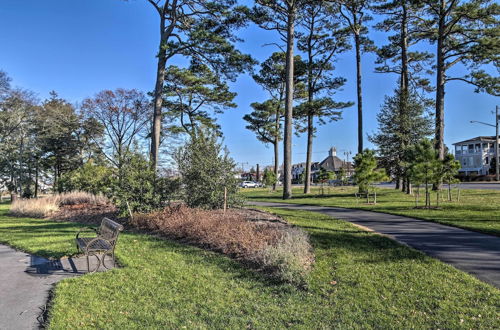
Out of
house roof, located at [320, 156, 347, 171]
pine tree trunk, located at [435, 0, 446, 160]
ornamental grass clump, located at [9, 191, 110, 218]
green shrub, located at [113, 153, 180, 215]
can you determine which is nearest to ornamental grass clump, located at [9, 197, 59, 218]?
→ ornamental grass clump, located at [9, 191, 110, 218]

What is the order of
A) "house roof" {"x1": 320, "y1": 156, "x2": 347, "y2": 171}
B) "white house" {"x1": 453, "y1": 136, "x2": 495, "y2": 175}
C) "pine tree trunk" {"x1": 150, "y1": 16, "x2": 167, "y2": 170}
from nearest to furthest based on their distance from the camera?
"pine tree trunk" {"x1": 150, "y1": 16, "x2": 167, "y2": 170} < "white house" {"x1": 453, "y1": 136, "x2": 495, "y2": 175} < "house roof" {"x1": 320, "y1": 156, "x2": 347, "y2": 171}

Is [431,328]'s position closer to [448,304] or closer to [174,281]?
[448,304]

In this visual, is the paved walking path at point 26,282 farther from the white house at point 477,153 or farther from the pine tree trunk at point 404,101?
the white house at point 477,153

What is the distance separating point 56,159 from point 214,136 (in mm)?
34564

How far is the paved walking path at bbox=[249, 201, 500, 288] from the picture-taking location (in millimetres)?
5629

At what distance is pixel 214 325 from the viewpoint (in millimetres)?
3760

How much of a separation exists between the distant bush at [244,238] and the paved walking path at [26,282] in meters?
2.55

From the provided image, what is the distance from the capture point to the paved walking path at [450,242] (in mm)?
5629

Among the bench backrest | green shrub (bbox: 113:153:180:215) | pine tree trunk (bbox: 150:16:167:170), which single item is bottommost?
the bench backrest

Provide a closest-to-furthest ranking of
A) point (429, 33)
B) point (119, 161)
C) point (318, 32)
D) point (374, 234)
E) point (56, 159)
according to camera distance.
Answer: point (374, 234) < point (119, 161) < point (429, 33) < point (318, 32) < point (56, 159)

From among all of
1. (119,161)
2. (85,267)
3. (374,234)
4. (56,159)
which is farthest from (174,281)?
(56,159)

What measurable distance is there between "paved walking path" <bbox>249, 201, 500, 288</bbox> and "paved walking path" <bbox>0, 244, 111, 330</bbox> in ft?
21.6

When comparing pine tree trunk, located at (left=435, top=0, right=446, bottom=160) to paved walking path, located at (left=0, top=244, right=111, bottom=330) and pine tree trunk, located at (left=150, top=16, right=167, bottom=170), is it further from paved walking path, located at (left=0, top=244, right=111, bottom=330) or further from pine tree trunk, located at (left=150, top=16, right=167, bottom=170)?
paved walking path, located at (left=0, top=244, right=111, bottom=330)

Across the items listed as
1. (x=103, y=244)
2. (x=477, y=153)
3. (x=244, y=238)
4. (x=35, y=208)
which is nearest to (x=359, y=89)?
(x=244, y=238)
